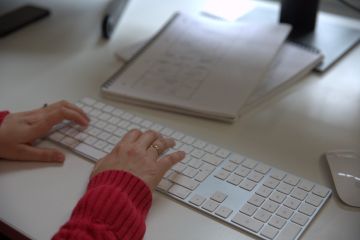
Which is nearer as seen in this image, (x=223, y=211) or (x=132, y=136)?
(x=223, y=211)

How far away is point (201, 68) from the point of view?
869 millimetres

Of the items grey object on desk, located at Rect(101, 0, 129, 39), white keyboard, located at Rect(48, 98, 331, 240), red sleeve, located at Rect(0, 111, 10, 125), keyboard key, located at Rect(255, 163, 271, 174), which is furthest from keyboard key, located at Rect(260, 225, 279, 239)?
grey object on desk, located at Rect(101, 0, 129, 39)

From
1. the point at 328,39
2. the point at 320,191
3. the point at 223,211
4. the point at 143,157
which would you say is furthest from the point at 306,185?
the point at 328,39

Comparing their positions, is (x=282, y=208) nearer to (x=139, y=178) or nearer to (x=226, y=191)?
(x=226, y=191)

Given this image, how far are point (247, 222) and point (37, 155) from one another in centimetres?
33

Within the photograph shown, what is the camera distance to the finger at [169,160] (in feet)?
2.11

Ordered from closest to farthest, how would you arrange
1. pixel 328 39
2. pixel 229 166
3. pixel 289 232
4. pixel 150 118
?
1. pixel 289 232
2. pixel 229 166
3. pixel 150 118
4. pixel 328 39

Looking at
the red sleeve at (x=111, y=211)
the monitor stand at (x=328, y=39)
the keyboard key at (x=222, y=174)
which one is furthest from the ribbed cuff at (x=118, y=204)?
Answer: the monitor stand at (x=328, y=39)

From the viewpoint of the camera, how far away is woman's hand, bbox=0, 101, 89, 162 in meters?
0.70

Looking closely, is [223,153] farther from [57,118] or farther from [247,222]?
[57,118]

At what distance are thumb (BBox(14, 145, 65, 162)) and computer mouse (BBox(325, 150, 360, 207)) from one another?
0.40 metres

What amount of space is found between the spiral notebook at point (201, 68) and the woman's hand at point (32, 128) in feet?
0.34

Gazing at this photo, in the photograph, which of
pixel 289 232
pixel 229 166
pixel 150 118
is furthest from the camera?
pixel 150 118

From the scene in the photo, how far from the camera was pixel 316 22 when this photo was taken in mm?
1014
